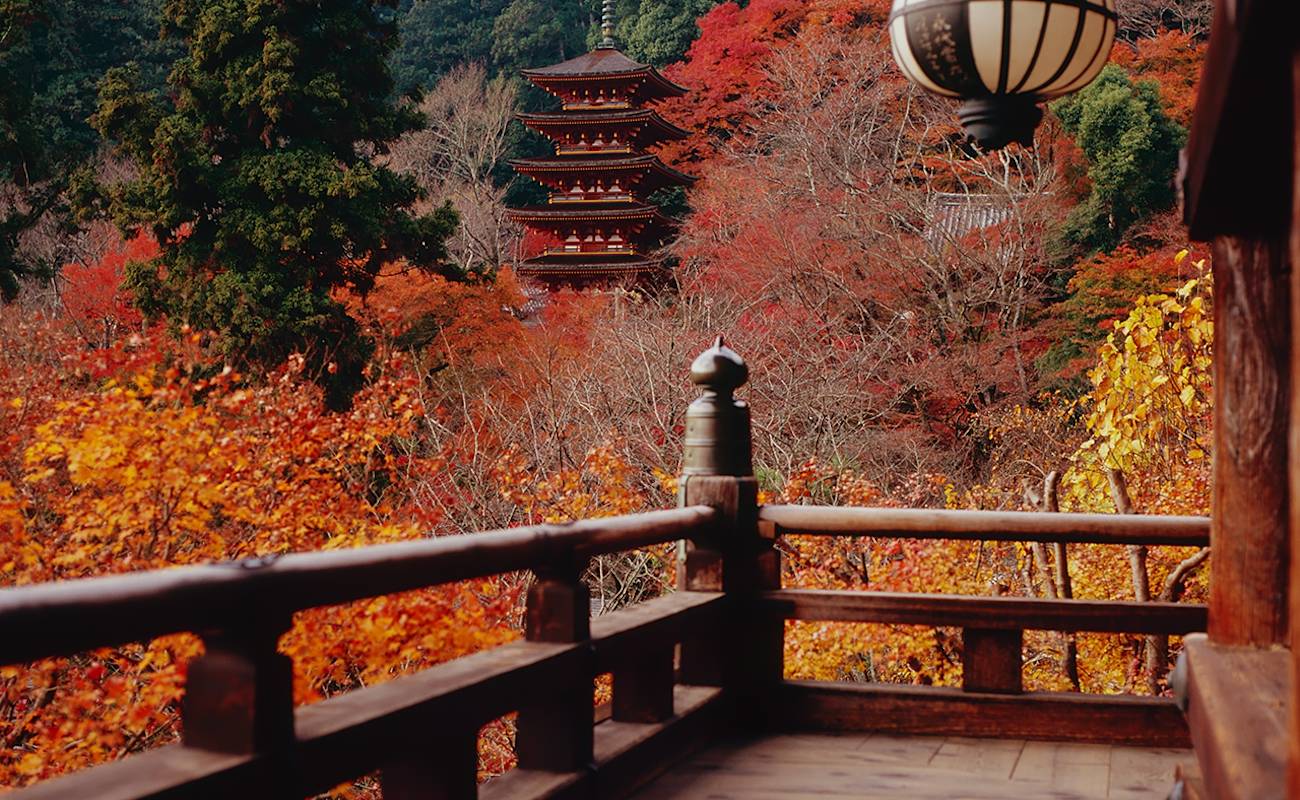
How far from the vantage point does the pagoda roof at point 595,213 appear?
980 inches

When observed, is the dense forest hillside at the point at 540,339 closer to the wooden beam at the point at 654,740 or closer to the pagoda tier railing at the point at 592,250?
the pagoda tier railing at the point at 592,250

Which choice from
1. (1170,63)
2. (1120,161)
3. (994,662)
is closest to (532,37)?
(1170,63)

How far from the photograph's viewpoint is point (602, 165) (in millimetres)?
25328

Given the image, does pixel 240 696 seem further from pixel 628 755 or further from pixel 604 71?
pixel 604 71

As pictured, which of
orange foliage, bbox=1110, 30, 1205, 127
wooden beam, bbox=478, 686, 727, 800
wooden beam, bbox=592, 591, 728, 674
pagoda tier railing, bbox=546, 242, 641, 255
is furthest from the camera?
pagoda tier railing, bbox=546, 242, 641, 255

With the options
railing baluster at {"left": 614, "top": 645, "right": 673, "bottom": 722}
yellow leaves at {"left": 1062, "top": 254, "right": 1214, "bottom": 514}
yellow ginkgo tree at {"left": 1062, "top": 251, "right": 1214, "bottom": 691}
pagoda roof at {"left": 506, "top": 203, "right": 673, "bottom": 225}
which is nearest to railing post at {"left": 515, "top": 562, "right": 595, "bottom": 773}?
railing baluster at {"left": 614, "top": 645, "right": 673, "bottom": 722}

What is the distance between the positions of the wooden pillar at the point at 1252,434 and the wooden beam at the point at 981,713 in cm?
153

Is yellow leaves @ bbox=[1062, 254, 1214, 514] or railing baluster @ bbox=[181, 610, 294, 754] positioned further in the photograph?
yellow leaves @ bbox=[1062, 254, 1214, 514]

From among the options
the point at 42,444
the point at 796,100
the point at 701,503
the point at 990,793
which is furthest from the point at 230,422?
the point at 796,100

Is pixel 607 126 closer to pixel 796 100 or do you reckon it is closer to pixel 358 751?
pixel 796 100

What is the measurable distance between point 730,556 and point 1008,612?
0.83m

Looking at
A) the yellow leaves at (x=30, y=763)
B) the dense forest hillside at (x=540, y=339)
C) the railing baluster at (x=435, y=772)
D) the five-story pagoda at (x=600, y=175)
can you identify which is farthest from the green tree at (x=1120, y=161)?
the railing baluster at (x=435, y=772)

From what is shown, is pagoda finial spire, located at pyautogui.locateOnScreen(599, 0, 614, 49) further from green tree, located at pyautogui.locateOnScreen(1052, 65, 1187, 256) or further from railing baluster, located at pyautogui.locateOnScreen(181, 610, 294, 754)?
railing baluster, located at pyautogui.locateOnScreen(181, 610, 294, 754)

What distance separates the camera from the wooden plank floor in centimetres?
322
